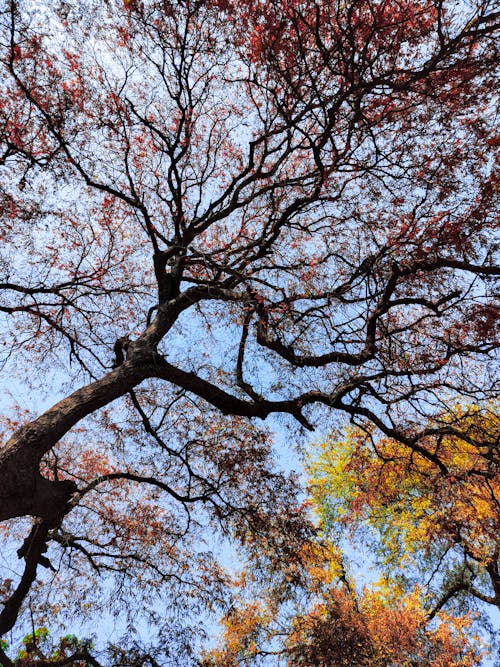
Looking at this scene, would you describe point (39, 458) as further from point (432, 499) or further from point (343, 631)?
point (343, 631)

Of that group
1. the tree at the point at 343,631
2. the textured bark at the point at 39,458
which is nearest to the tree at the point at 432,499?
the tree at the point at 343,631

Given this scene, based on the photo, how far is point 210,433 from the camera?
666 centimetres

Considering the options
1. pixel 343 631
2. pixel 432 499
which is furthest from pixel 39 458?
pixel 343 631

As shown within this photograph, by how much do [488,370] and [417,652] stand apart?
6.55 m

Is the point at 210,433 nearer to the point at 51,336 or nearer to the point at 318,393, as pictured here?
the point at 318,393

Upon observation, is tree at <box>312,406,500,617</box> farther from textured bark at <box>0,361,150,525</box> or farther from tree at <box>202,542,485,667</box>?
textured bark at <box>0,361,150,525</box>

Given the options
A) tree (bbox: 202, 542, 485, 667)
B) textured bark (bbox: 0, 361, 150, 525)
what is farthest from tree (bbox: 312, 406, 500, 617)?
textured bark (bbox: 0, 361, 150, 525)

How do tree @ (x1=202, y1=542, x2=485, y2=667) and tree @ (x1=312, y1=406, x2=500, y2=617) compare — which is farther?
tree @ (x1=202, y1=542, x2=485, y2=667)

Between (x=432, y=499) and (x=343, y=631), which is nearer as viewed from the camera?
(x=432, y=499)

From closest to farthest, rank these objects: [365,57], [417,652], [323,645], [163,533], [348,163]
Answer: [365,57]
[348,163]
[163,533]
[323,645]
[417,652]

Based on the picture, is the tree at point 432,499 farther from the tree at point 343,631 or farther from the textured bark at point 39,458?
the textured bark at point 39,458

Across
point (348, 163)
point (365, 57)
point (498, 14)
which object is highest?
point (348, 163)

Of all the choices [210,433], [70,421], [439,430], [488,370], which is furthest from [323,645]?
[70,421]

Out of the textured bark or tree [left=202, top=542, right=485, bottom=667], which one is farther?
tree [left=202, top=542, right=485, bottom=667]
